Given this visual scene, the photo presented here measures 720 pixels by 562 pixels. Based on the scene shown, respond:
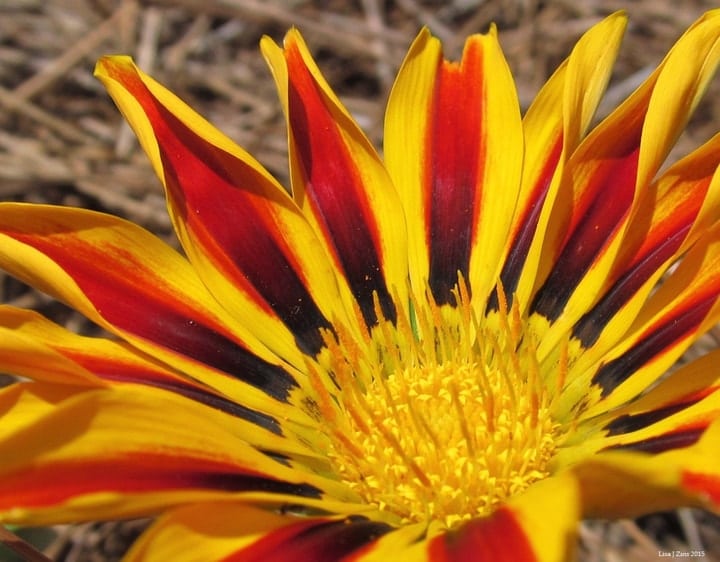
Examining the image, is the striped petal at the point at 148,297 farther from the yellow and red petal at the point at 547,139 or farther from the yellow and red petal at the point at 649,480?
the yellow and red petal at the point at 649,480

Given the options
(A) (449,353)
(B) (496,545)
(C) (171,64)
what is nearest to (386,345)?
(A) (449,353)

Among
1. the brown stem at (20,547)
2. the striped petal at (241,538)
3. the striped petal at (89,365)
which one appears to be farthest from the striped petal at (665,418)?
the brown stem at (20,547)

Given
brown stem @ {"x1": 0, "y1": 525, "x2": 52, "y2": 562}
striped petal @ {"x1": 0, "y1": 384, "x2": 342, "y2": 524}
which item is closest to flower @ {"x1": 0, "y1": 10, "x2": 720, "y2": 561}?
striped petal @ {"x1": 0, "y1": 384, "x2": 342, "y2": 524}

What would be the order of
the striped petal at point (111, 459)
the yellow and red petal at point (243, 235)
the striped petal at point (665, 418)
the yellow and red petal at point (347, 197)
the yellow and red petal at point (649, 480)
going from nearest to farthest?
the yellow and red petal at point (649, 480) < the striped petal at point (111, 459) < the striped petal at point (665, 418) < the yellow and red petal at point (243, 235) < the yellow and red petal at point (347, 197)

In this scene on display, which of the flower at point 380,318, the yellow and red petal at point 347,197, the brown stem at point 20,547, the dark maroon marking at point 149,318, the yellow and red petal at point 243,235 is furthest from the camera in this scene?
the yellow and red petal at point 347,197

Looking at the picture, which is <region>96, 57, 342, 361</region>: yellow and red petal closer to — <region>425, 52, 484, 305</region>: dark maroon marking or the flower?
the flower

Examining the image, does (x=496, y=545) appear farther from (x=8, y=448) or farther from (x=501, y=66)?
(x=501, y=66)

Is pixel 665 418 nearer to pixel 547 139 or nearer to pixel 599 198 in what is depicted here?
pixel 599 198

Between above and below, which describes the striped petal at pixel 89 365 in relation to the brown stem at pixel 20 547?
above
